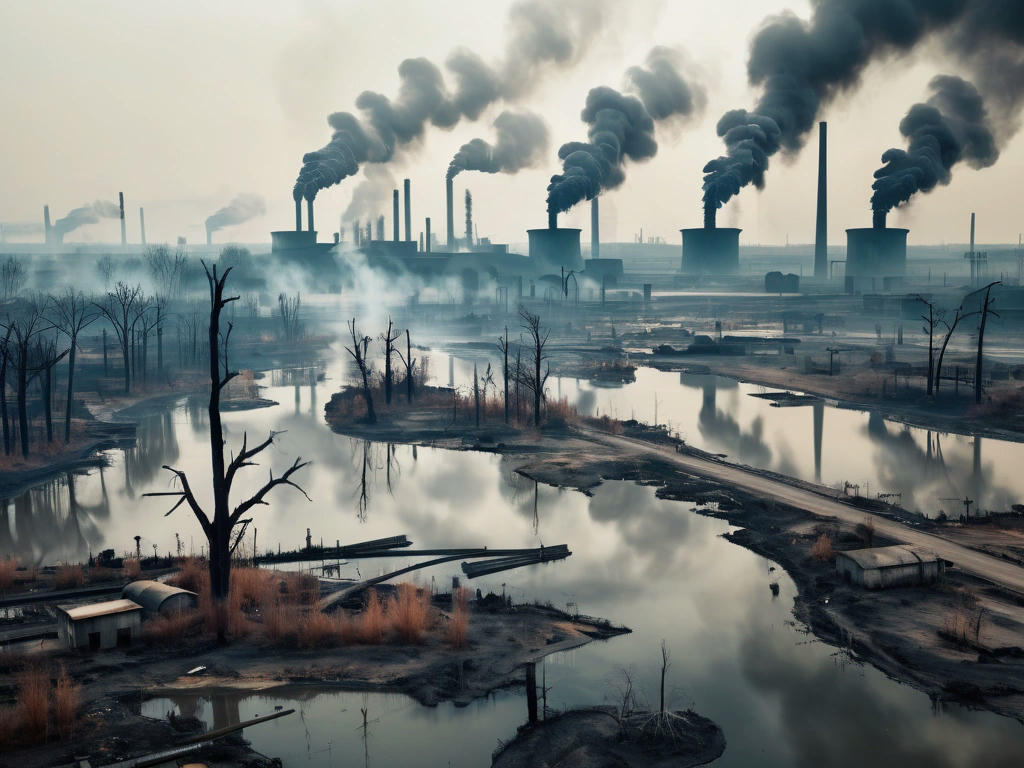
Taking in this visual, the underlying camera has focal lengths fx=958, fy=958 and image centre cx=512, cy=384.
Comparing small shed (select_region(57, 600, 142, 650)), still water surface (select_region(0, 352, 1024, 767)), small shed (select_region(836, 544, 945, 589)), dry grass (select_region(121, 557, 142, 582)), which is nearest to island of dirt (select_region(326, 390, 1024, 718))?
small shed (select_region(836, 544, 945, 589))

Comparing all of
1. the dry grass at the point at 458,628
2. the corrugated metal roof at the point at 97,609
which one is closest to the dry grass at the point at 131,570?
the corrugated metal roof at the point at 97,609

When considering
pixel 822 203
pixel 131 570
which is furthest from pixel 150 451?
pixel 822 203

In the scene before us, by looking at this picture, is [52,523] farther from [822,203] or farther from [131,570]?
[822,203]

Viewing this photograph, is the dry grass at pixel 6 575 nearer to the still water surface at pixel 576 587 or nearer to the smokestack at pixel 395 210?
the still water surface at pixel 576 587

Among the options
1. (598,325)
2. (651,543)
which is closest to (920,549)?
(651,543)

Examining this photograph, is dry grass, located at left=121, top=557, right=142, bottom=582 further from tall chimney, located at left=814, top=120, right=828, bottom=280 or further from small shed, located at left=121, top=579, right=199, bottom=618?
tall chimney, located at left=814, top=120, right=828, bottom=280

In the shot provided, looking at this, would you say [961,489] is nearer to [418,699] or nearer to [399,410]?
[418,699]

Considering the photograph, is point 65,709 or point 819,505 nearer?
point 65,709

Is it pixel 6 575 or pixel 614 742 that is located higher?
pixel 6 575
